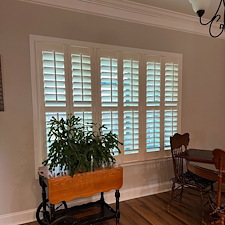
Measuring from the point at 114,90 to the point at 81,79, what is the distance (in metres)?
0.48

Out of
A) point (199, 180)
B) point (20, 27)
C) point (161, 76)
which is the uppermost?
point (20, 27)

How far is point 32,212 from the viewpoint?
2.25 m

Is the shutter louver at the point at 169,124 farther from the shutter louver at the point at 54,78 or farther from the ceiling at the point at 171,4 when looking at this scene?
the shutter louver at the point at 54,78

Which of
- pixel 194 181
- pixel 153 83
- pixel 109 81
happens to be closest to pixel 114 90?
pixel 109 81

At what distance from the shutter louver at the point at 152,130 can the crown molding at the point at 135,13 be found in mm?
1339

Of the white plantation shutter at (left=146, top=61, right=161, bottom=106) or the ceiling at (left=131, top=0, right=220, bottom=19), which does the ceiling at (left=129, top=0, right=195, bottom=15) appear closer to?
the ceiling at (left=131, top=0, right=220, bottom=19)

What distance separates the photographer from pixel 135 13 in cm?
261

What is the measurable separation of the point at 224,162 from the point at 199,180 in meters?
0.80

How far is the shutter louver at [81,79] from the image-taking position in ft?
7.63

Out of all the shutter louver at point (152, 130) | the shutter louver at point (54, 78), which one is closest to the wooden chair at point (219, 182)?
the shutter louver at point (152, 130)

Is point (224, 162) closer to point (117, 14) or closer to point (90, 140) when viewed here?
point (90, 140)

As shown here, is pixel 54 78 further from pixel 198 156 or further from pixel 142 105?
pixel 198 156

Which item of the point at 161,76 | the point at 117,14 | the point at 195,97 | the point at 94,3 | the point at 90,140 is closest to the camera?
the point at 90,140

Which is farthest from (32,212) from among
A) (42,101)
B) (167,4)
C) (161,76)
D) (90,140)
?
(167,4)
